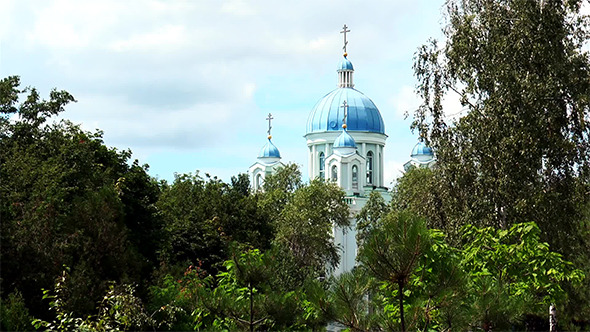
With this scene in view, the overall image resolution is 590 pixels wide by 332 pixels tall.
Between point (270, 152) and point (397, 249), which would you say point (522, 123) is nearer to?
point (397, 249)

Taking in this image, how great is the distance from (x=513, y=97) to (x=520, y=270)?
216 inches

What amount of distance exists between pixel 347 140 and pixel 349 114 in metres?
4.06

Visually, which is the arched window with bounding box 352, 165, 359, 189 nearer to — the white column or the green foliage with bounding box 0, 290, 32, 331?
the white column

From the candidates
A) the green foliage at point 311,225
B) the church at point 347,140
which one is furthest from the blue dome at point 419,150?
Result: the green foliage at point 311,225

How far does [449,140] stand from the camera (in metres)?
23.5

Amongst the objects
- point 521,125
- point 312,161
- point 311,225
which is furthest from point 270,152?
point 521,125

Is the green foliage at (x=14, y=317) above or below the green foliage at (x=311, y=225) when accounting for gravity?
below

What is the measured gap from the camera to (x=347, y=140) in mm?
66188

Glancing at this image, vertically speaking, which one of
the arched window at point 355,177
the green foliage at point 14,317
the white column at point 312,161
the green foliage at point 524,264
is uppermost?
Answer: the white column at point 312,161

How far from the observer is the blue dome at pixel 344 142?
217 ft

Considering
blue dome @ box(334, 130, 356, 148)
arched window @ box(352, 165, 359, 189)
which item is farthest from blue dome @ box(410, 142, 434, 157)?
Answer: blue dome @ box(334, 130, 356, 148)

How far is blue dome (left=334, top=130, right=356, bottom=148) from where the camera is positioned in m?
66.0

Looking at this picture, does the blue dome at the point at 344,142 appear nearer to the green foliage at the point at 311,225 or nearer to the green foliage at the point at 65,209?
the green foliage at the point at 311,225

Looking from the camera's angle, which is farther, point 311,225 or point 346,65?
point 346,65
